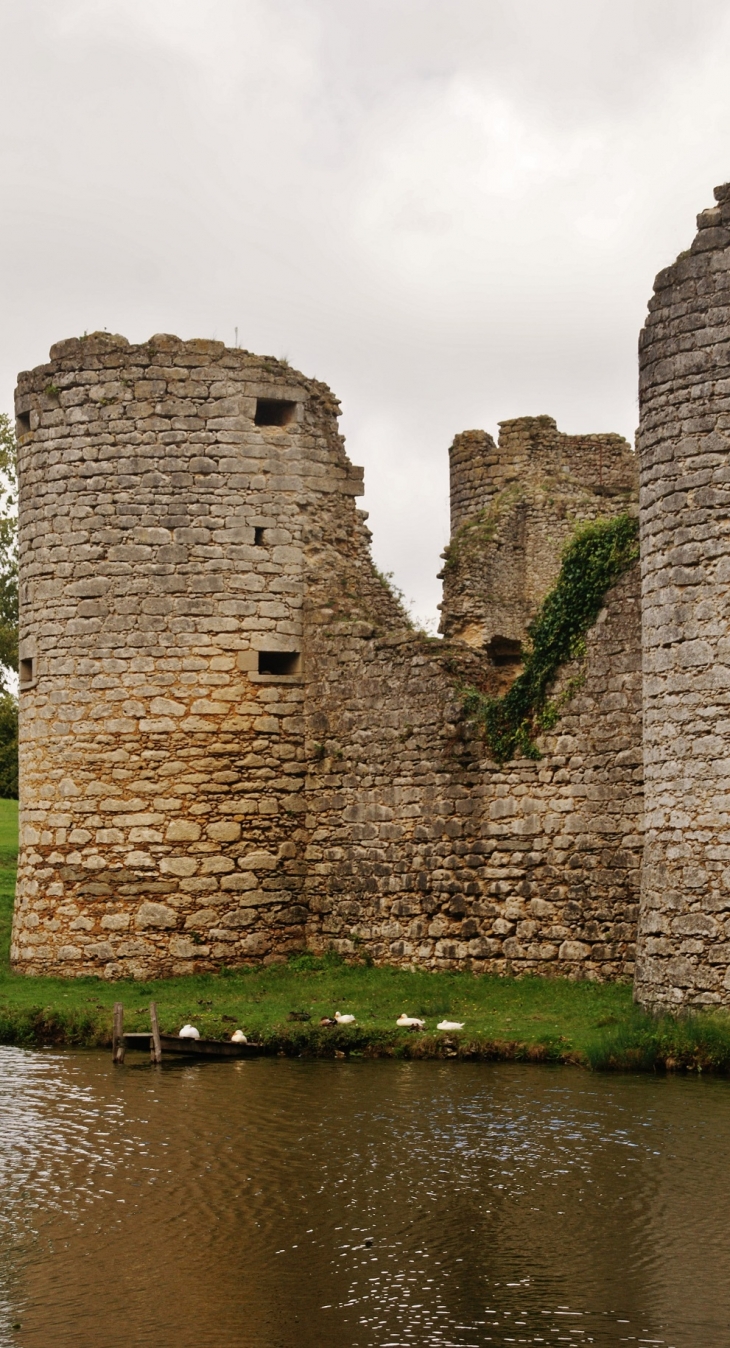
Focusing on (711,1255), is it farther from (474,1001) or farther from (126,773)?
(126,773)

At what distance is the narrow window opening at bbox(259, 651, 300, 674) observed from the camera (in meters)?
18.8

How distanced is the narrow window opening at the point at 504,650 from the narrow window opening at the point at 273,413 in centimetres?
471

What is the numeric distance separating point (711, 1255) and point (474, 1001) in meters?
7.33

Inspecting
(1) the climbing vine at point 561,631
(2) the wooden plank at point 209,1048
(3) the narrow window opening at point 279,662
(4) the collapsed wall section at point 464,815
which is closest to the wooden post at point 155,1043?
(2) the wooden plank at point 209,1048

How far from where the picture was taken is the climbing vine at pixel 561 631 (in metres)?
15.6

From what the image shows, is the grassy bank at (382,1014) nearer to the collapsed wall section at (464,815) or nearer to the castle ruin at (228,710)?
the collapsed wall section at (464,815)

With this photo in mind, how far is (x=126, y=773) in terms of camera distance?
1823cm

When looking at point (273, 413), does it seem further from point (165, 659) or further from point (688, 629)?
point (688, 629)

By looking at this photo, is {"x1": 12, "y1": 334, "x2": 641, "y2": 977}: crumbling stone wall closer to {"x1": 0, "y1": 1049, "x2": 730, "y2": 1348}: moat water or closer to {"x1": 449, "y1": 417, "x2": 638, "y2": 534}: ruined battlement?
{"x1": 0, "y1": 1049, "x2": 730, "y2": 1348}: moat water

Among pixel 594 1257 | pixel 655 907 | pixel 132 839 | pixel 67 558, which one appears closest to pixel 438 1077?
pixel 655 907

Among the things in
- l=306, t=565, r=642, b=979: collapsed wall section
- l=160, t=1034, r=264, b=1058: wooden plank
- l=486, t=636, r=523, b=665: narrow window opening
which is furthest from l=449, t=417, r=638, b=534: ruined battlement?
l=160, t=1034, r=264, b=1058: wooden plank

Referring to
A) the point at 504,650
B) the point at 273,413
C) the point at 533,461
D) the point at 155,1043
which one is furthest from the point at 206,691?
the point at 533,461

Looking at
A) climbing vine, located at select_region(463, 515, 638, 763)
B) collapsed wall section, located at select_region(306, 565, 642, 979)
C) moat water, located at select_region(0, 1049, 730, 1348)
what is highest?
climbing vine, located at select_region(463, 515, 638, 763)

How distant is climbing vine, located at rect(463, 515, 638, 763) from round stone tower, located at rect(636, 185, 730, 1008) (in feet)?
5.08
